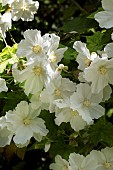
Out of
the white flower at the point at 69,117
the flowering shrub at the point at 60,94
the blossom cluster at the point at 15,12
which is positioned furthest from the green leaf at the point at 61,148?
the blossom cluster at the point at 15,12

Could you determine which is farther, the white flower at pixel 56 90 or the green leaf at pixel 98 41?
the green leaf at pixel 98 41

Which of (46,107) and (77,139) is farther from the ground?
(46,107)

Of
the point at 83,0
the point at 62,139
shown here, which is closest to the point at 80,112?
the point at 62,139

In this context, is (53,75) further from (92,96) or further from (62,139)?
(62,139)

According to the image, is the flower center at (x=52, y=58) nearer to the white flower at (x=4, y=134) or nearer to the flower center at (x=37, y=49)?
the flower center at (x=37, y=49)

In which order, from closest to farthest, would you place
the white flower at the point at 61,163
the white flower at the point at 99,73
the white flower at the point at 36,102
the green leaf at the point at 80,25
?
the white flower at the point at 99,73 < the white flower at the point at 36,102 < the white flower at the point at 61,163 < the green leaf at the point at 80,25

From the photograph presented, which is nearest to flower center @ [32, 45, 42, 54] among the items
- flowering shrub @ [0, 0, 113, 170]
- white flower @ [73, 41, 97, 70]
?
flowering shrub @ [0, 0, 113, 170]

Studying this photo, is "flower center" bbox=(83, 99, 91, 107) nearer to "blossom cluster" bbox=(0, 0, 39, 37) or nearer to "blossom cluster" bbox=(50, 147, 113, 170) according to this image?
"blossom cluster" bbox=(50, 147, 113, 170)
